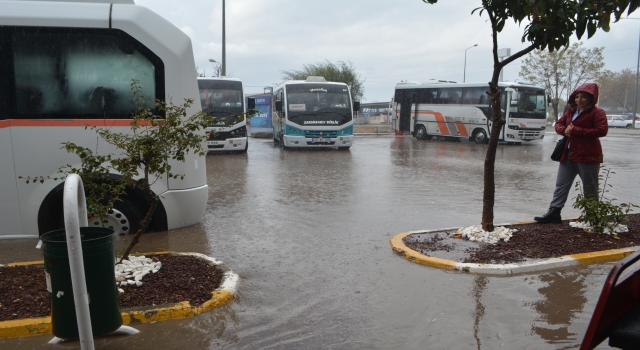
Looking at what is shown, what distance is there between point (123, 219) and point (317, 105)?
47.3 ft

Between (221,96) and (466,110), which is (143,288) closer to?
(221,96)

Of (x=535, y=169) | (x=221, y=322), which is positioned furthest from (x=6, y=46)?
(x=535, y=169)

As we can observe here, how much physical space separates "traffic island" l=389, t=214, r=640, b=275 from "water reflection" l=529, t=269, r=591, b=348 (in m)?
0.23

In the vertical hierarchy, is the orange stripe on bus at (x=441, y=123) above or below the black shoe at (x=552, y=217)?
above

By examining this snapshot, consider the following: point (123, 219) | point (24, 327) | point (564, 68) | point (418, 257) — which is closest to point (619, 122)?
point (564, 68)

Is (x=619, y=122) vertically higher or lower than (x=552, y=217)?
higher

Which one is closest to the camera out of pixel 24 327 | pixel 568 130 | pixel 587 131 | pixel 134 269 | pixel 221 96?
pixel 24 327

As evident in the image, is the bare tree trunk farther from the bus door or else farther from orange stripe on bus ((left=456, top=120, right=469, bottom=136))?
the bus door

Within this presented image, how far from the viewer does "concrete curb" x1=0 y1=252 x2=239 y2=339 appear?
145 inches

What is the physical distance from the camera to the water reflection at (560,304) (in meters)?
3.79

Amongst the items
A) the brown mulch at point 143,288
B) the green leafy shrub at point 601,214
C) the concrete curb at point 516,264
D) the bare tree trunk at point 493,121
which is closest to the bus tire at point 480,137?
the green leafy shrub at point 601,214

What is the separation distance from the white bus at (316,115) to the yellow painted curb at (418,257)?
14186mm

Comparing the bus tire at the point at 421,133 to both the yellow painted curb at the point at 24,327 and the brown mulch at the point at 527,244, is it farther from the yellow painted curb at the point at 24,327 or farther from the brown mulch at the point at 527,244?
the yellow painted curb at the point at 24,327

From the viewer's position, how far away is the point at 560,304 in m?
4.34
